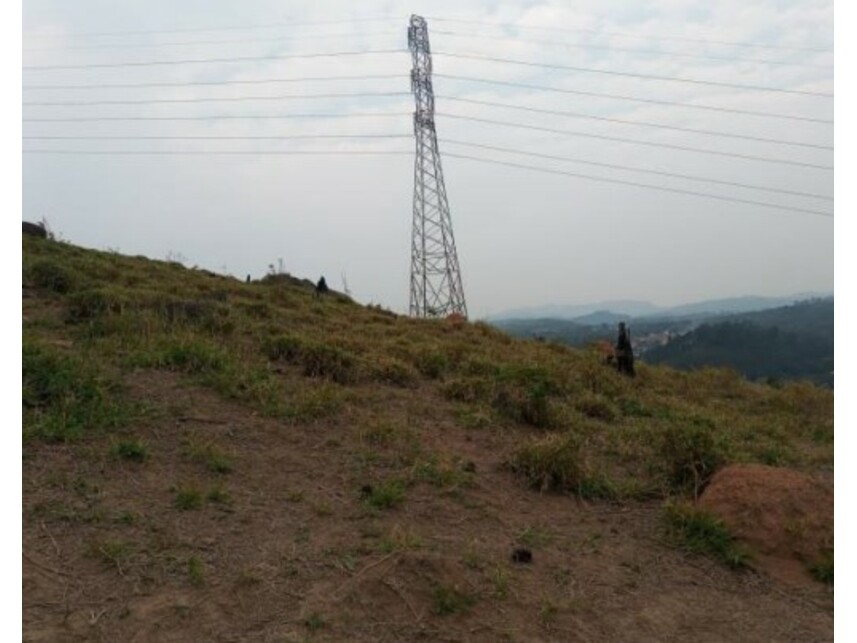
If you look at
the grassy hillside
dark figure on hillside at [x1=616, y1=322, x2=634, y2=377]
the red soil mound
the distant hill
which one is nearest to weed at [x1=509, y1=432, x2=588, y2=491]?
the grassy hillside

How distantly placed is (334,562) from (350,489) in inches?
36.2

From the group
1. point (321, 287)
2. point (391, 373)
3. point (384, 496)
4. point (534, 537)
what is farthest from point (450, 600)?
point (321, 287)

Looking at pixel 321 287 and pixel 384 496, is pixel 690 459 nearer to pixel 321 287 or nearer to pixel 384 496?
pixel 384 496

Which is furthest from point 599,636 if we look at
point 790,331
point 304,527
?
point 790,331

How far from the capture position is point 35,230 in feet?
45.8

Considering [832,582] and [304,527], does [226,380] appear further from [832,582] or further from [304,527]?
[832,582]

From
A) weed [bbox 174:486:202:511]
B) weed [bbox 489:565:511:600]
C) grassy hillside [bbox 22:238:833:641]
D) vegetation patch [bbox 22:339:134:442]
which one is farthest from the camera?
vegetation patch [bbox 22:339:134:442]

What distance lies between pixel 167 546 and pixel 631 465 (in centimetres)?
342

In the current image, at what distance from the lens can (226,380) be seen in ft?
20.5

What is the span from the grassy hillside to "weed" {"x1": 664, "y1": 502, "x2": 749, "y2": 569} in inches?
0.6

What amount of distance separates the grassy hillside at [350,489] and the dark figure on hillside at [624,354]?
4.48ft

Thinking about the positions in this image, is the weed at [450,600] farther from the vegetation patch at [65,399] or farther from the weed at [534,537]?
the vegetation patch at [65,399]

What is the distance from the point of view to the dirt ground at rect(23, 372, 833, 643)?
351cm

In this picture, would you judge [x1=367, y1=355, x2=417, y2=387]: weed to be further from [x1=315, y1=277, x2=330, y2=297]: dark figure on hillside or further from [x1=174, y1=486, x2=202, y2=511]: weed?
[x1=315, y1=277, x2=330, y2=297]: dark figure on hillside
